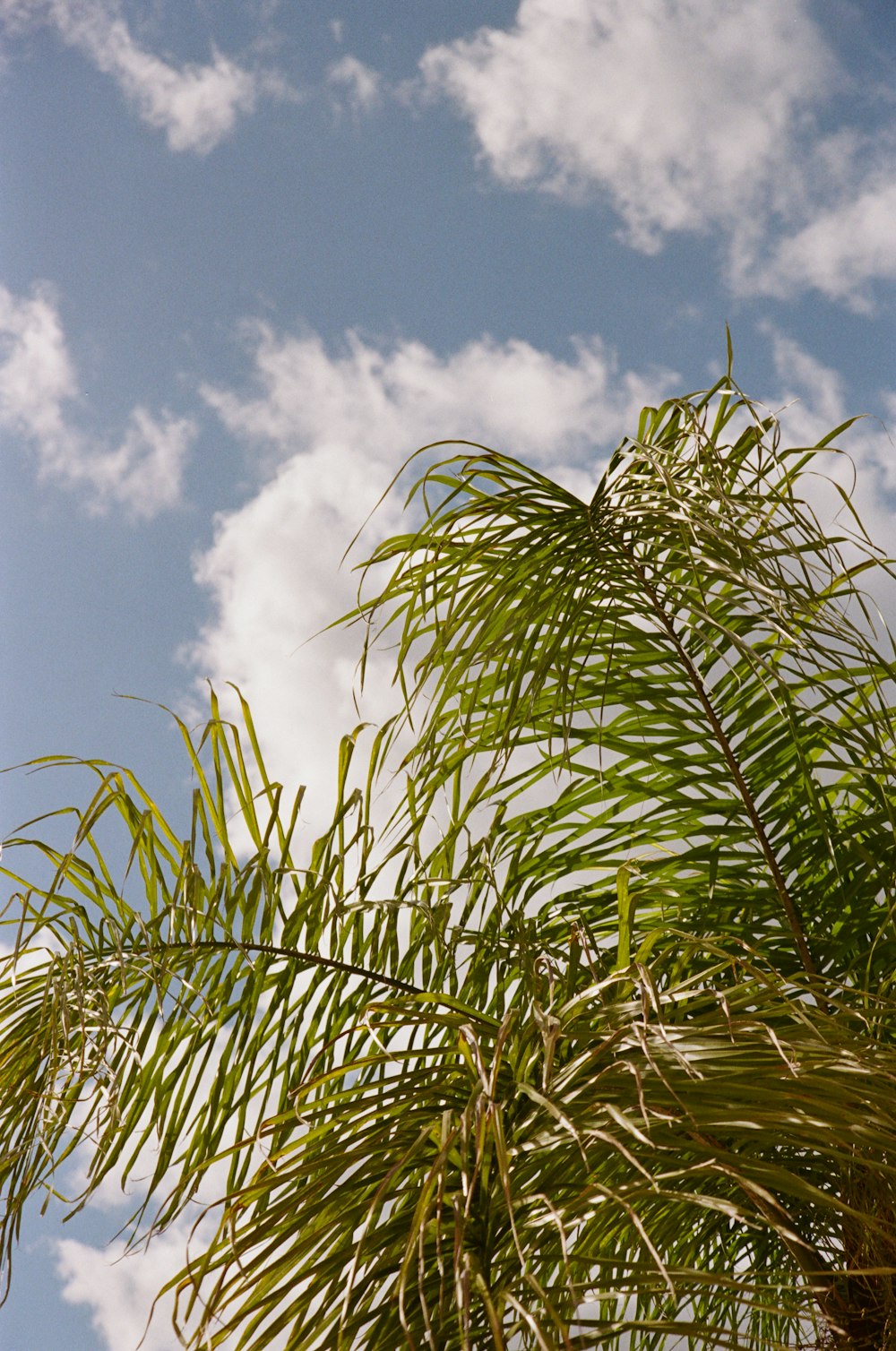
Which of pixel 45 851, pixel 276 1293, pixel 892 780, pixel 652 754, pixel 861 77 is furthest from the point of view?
pixel 861 77

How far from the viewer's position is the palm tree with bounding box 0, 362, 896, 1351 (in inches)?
23.1

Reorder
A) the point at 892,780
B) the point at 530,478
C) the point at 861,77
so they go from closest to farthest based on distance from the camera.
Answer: the point at 530,478, the point at 892,780, the point at 861,77

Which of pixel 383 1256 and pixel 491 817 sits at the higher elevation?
pixel 491 817

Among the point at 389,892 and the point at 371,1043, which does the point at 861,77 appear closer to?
the point at 389,892

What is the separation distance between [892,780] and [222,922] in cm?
79

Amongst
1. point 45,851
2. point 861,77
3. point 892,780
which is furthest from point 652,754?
point 861,77

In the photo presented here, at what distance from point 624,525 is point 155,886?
51cm

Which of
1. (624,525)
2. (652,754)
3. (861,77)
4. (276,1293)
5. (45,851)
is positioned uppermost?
(861,77)

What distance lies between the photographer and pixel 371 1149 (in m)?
0.59

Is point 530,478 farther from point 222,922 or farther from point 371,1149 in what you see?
point 371,1149

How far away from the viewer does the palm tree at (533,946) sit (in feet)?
1.93

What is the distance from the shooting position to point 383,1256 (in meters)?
0.60

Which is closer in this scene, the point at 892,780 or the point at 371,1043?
the point at 371,1043

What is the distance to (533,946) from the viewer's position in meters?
0.86
